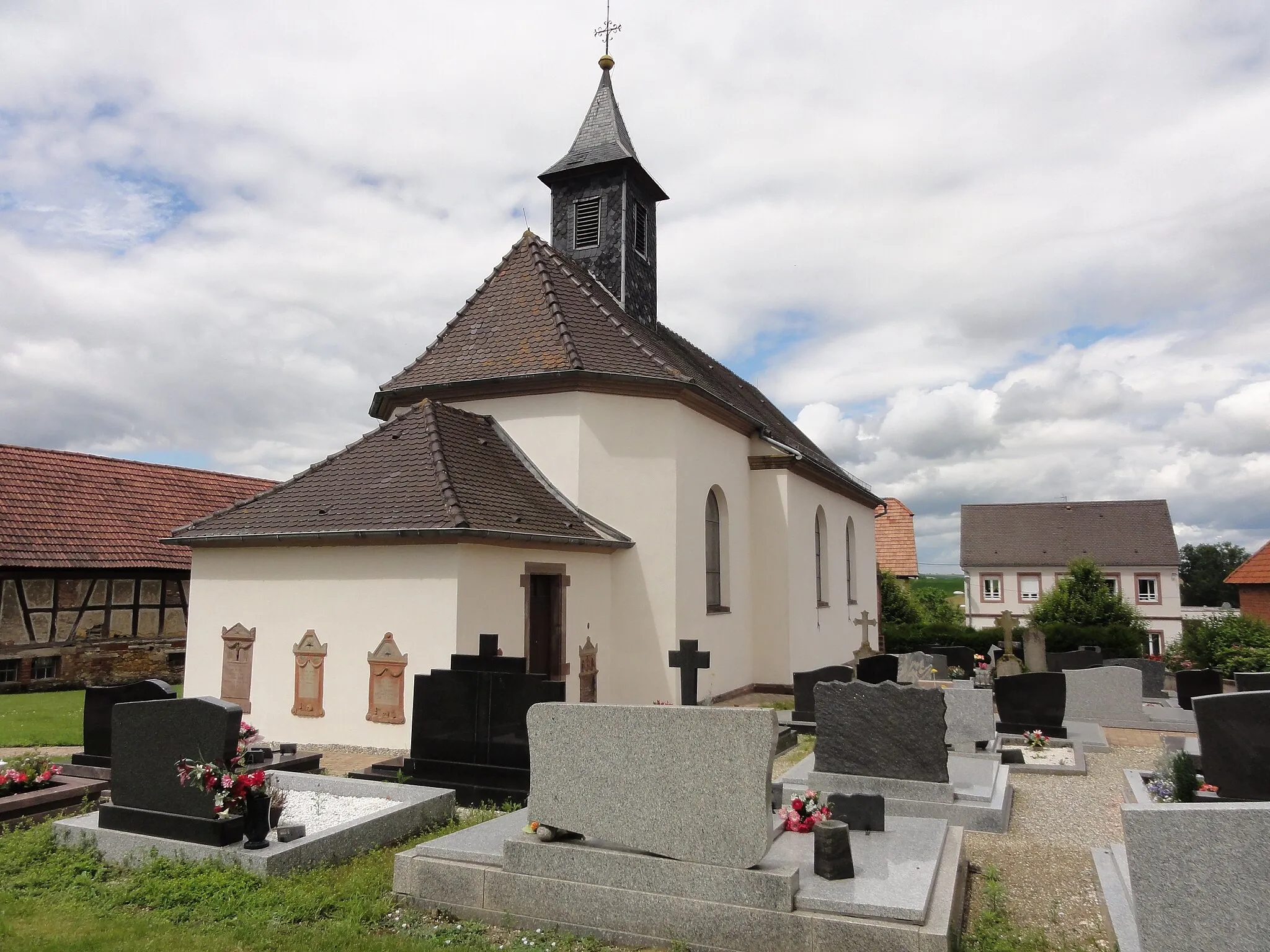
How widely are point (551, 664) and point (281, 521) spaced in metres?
4.62

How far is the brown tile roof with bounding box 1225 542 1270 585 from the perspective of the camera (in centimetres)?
3488

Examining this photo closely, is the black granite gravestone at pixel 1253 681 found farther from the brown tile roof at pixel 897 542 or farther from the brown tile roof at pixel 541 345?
the brown tile roof at pixel 897 542

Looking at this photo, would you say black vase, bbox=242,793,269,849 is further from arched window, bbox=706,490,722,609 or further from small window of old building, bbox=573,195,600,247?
small window of old building, bbox=573,195,600,247

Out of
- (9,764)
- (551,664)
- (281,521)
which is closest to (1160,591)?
(551,664)

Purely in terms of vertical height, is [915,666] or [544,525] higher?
[544,525]

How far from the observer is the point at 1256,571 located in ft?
116

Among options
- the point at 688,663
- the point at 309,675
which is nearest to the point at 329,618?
the point at 309,675

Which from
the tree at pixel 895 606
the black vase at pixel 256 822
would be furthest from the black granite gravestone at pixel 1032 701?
the tree at pixel 895 606

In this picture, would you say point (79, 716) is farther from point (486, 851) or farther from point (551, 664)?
point (486, 851)

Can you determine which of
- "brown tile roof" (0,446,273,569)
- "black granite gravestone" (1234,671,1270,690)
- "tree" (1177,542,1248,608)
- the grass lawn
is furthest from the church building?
"tree" (1177,542,1248,608)

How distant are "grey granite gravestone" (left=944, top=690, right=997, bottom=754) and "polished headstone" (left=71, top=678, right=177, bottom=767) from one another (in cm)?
959

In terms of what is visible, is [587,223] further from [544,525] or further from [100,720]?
[100,720]

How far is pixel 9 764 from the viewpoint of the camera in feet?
28.5

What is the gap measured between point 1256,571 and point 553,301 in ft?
112
